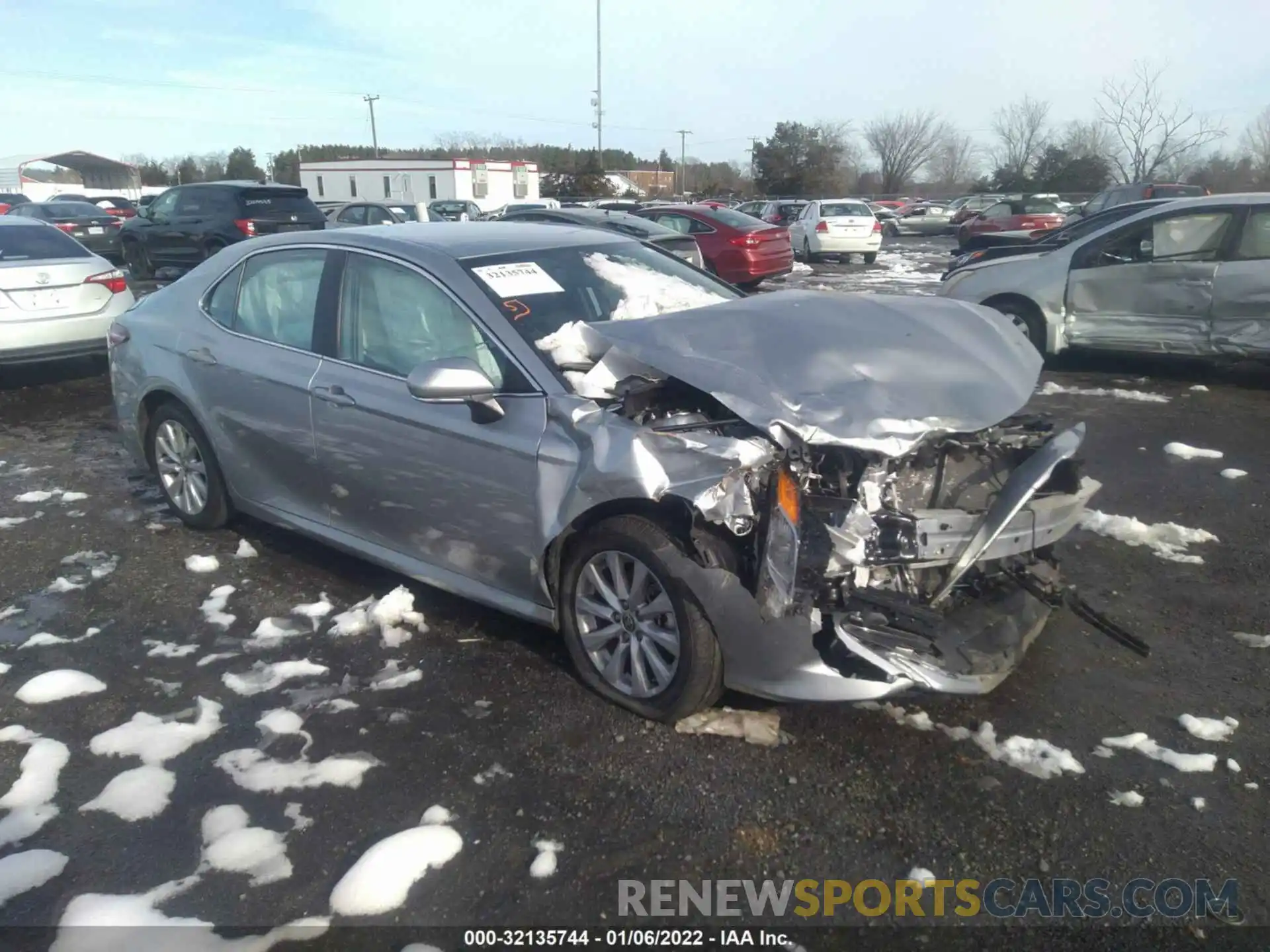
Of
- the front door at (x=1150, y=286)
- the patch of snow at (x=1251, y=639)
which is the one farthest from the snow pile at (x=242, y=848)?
the front door at (x=1150, y=286)

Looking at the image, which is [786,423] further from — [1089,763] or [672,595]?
[1089,763]

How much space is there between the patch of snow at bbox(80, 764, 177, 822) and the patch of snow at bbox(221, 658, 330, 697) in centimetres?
52

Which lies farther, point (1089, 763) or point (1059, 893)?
point (1089, 763)

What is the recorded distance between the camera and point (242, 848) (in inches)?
114

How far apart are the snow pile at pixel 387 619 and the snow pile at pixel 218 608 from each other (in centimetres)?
50

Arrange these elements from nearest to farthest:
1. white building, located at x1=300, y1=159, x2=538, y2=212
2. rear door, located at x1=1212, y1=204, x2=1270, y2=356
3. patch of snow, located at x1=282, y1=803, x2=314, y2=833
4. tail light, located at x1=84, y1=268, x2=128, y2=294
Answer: patch of snow, located at x1=282, y1=803, x2=314, y2=833
rear door, located at x1=1212, y1=204, x2=1270, y2=356
tail light, located at x1=84, y1=268, x2=128, y2=294
white building, located at x1=300, y1=159, x2=538, y2=212

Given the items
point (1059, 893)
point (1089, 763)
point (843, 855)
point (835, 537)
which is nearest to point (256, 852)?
point (843, 855)

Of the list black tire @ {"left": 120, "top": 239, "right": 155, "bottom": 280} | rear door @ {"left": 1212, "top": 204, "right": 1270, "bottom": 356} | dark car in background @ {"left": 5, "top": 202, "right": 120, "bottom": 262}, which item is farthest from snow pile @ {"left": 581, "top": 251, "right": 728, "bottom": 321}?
dark car in background @ {"left": 5, "top": 202, "right": 120, "bottom": 262}

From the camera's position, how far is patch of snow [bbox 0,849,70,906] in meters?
2.72

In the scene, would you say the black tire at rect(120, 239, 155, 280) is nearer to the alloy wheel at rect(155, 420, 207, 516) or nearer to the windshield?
the alloy wheel at rect(155, 420, 207, 516)

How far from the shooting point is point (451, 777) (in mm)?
3201

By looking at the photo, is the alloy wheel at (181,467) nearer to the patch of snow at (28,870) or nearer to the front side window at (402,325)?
the front side window at (402,325)

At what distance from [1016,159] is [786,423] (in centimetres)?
6554

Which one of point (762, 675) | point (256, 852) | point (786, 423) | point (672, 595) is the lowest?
point (256, 852)
